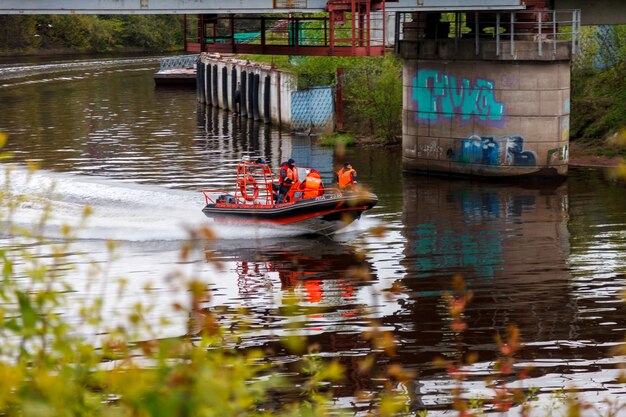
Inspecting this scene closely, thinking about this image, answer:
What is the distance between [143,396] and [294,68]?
1846 inches

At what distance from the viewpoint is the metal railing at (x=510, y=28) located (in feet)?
114

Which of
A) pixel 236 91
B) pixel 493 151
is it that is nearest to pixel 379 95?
pixel 493 151

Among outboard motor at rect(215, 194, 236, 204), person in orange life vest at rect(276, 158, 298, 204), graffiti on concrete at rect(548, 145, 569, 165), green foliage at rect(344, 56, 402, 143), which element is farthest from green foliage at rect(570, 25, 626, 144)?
outboard motor at rect(215, 194, 236, 204)

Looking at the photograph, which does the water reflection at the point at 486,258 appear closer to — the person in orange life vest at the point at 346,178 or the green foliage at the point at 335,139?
the person in orange life vest at the point at 346,178

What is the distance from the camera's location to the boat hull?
27.7 m

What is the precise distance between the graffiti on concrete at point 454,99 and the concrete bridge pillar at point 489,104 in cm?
3

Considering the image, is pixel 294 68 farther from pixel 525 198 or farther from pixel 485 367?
pixel 485 367

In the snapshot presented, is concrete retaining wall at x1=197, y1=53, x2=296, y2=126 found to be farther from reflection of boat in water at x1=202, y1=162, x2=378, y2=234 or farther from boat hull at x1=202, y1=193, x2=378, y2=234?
boat hull at x1=202, y1=193, x2=378, y2=234

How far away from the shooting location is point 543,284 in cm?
2302

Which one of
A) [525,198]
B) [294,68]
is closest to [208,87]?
[294,68]

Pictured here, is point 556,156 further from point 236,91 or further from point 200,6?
point 236,91

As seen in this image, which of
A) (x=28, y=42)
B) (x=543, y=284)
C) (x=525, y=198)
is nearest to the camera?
(x=543, y=284)

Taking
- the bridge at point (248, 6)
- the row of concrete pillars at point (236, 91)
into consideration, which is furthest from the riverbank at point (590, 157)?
the row of concrete pillars at point (236, 91)

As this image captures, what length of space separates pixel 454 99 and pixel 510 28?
2.75 meters
